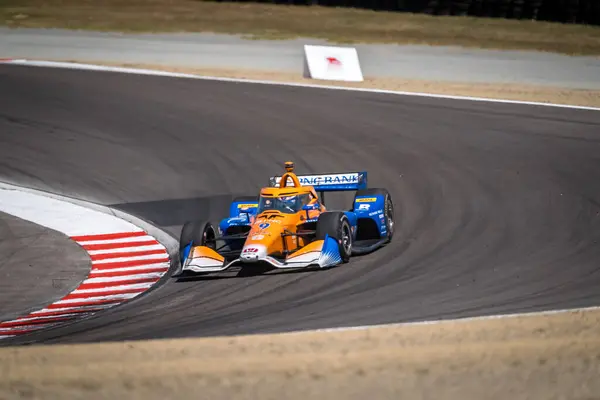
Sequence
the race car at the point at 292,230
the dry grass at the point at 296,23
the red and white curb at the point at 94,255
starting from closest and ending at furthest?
the red and white curb at the point at 94,255 → the race car at the point at 292,230 → the dry grass at the point at 296,23

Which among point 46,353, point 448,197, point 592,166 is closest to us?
point 46,353

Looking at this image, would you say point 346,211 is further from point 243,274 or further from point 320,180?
point 243,274

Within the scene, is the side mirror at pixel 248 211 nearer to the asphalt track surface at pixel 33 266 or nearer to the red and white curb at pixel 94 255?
the red and white curb at pixel 94 255

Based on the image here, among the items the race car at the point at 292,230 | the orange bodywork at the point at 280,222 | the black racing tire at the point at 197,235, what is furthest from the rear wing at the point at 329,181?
the black racing tire at the point at 197,235

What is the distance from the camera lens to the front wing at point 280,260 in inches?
508

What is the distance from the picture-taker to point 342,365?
8656 mm

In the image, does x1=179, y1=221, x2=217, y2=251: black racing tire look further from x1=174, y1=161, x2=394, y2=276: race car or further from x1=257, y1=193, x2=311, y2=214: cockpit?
x1=257, y1=193, x2=311, y2=214: cockpit

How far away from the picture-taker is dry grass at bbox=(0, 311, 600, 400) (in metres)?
7.96

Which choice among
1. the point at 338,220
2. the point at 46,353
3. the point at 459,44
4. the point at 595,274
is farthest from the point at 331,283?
the point at 459,44

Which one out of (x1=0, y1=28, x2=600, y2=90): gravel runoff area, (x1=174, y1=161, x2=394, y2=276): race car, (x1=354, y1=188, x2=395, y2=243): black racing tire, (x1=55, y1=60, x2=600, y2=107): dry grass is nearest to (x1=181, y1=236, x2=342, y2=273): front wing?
Result: (x1=174, y1=161, x2=394, y2=276): race car

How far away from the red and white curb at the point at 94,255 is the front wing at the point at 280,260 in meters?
0.61

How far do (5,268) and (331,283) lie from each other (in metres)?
4.49

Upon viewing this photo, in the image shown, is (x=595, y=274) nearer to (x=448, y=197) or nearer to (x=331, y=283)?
(x=331, y=283)

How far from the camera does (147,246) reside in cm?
1502
